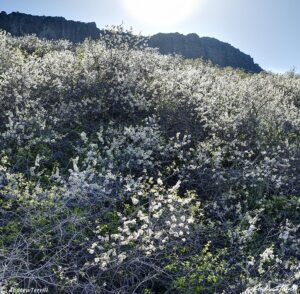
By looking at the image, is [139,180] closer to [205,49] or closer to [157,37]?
[157,37]

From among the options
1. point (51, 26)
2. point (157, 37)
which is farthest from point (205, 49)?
point (51, 26)

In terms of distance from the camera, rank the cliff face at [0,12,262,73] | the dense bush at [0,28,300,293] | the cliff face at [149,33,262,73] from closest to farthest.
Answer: the dense bush at [0,28,300,293] < the cliff face at [0,12,262,73] < the cliff face at [149,33,262,73]

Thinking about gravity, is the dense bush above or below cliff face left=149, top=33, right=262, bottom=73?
below

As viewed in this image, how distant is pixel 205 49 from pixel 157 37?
6252mm

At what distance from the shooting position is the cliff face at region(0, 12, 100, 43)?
3331 cm

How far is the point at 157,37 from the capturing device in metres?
41.8

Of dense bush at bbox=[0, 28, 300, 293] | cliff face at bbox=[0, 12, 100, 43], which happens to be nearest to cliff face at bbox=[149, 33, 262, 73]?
cliff face at bbox=[0, 12, 100, 43]

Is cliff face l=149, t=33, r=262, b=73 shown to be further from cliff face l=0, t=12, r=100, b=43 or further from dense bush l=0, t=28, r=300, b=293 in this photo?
dense bush l=0, t=28, r=300, b=293

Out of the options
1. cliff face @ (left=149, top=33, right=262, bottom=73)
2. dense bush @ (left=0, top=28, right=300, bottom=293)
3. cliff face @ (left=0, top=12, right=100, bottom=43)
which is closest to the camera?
dense bush @ (left=0, top=28, right=300, bottom=293)

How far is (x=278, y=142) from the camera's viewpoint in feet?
27.7

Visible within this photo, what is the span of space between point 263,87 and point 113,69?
→ 5170 mm

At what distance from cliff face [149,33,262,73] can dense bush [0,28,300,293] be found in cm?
3191

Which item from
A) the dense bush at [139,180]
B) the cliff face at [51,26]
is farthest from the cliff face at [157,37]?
the dense bush at [139,180]

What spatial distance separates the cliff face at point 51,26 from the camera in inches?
1312
